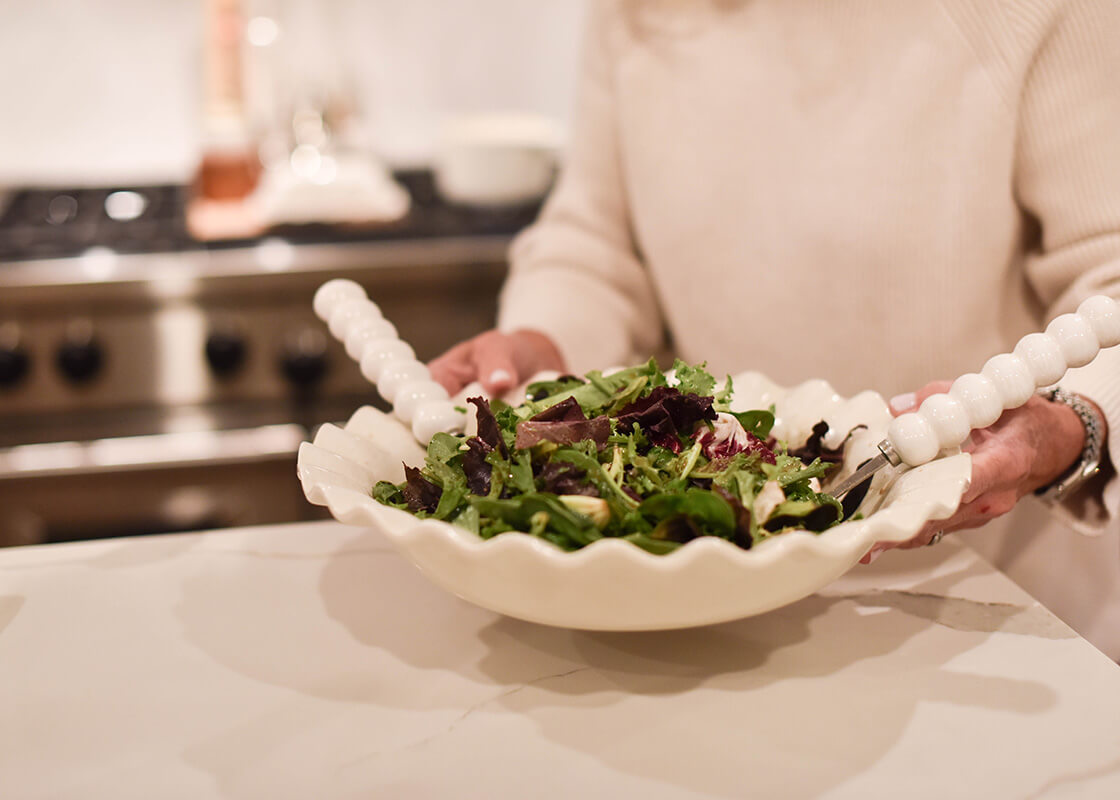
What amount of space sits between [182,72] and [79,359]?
0.95 meters

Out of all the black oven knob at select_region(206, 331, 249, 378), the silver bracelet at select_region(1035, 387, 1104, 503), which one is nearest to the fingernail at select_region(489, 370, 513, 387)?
the silver bracelet at select_region(1035, 387, 1104, 503)

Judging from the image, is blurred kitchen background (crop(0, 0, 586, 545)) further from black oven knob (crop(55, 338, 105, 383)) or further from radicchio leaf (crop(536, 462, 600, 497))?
radicchio leaf (crop(536, 462, 600, 497))

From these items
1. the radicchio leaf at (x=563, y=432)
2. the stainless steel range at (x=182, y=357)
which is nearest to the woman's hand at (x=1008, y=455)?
the radicchio leaf at (x=563, y=432)

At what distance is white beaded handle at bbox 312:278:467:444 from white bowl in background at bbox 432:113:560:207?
1305mm

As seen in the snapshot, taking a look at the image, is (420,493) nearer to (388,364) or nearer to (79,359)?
(388,364)

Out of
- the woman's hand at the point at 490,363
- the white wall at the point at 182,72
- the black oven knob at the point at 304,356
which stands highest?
the white wall at the point at 182,72

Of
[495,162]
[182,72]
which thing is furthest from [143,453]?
[182,72]

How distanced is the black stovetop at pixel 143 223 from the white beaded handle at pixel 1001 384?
1.40 metres

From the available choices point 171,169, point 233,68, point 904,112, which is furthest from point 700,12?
point 171,169

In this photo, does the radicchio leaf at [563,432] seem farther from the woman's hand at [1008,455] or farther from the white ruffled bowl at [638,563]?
the woman's hand at [1008,455]

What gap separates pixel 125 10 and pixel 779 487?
2.33 metres

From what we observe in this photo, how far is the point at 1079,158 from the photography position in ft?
3.10

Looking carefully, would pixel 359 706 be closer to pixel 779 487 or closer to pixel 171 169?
pixel 779 487

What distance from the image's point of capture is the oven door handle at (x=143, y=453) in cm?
182
